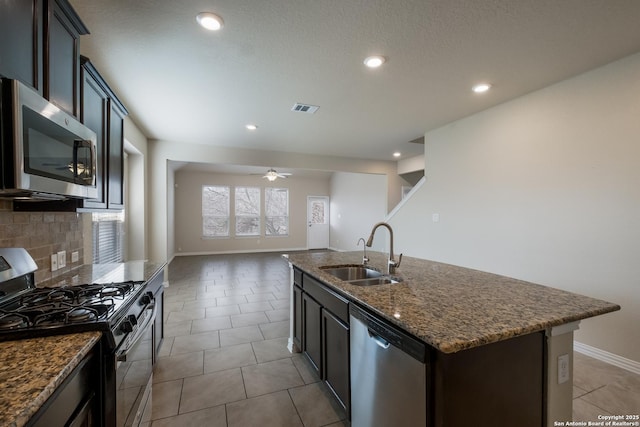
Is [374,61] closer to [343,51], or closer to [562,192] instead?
[343,51]

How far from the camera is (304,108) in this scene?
348 cm

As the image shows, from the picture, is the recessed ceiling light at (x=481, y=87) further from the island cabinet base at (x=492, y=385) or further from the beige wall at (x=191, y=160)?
the beige wall at (x=191, y=160)

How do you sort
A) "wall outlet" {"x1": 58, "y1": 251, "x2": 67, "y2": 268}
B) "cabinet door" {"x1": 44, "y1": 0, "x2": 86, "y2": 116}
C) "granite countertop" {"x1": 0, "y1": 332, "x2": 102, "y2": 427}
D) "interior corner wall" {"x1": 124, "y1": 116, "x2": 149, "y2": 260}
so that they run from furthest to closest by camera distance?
"interior corner wall" {"x1": 124, "y1": 116, "x2": 149, "y2": 260} → "wall outlet" {"x1": 58, "y1": 251, "x2": 67, "y2": 268} → "cabinet door" {"x1": 44, "y1": 0, "x2": 86, "y2": 116} → "granite countertop" {"x1": 0, "y1": 332, "x2": 102, "y2": 427}

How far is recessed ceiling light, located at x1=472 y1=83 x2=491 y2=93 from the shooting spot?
9.39 ft

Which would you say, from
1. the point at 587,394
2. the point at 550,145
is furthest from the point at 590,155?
the point at 587,394

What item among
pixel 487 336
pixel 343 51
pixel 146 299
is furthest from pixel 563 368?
pixel 343 51

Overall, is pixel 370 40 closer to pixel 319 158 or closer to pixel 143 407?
pixel 143 407

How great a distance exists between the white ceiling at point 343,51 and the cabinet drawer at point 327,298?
6.00 feet

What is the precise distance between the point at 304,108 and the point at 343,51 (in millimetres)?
1289

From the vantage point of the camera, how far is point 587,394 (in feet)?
6.77

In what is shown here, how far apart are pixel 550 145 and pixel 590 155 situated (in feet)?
1.21

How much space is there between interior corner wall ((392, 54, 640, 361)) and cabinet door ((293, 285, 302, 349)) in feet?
8.21

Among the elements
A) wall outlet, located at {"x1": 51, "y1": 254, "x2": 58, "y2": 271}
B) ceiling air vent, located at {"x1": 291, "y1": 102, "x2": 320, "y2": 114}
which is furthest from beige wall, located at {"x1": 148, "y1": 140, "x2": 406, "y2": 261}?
wall outlet, located at {"x1": 51, "y1": 254, "x2": 58, "y2": 271}

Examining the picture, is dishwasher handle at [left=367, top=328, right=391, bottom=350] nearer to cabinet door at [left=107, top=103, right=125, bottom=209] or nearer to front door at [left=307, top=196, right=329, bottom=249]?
cabinet door at [left=107, top=103, right=125, bottom=209]
